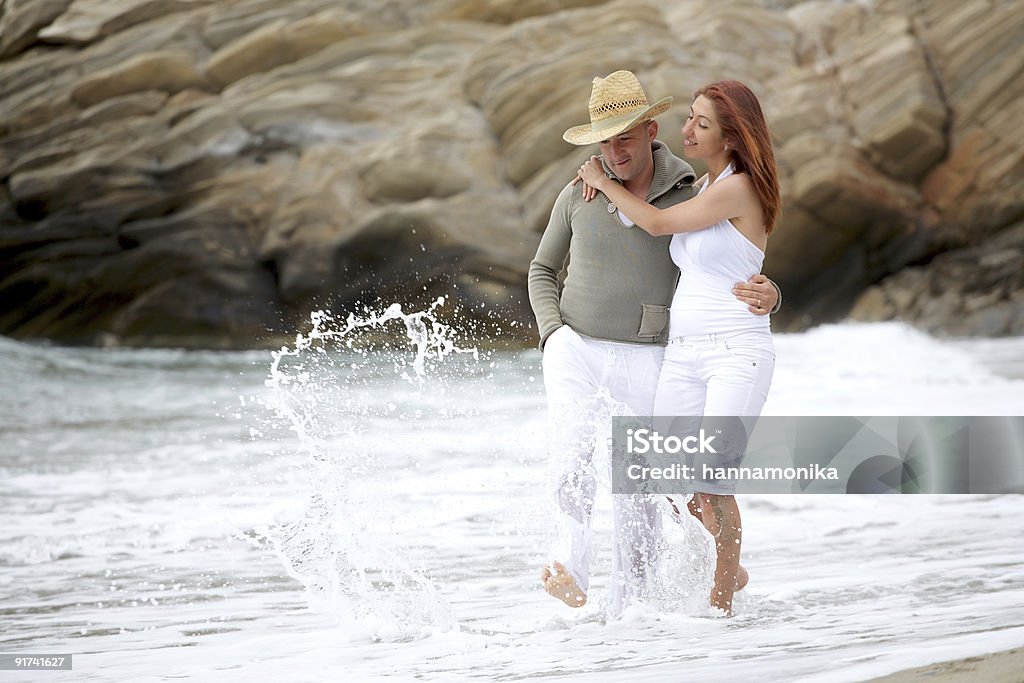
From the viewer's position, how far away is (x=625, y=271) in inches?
144

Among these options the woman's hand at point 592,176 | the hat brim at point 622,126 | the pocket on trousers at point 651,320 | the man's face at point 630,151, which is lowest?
the pocket on trousers at point 651,320

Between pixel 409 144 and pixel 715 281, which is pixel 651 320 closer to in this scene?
pixel 715 281

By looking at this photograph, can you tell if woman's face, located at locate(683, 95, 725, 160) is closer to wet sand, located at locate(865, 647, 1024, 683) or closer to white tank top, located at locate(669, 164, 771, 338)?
white tank top, located at locate(669, 164, 771, 338)

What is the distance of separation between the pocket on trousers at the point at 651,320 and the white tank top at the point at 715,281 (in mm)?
96

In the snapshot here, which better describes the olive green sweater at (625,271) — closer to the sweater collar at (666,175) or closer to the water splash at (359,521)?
the sweater collar at (666,175)

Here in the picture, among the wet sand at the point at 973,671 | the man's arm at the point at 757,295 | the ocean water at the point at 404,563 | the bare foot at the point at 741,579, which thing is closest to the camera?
the wet sand at the point at 973,671

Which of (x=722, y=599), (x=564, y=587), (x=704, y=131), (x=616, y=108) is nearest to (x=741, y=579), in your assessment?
(x=722, y=599)

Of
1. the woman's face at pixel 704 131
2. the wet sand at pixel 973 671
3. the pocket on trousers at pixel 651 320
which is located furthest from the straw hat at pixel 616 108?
the wet sand at pixel 973 671

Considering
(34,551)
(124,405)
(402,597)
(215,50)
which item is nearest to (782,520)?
(402,597)

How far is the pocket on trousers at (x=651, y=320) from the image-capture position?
3633 mm

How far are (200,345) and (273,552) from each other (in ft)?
45.1

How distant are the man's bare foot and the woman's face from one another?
4.41ft

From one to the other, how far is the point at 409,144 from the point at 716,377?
49.0 ft

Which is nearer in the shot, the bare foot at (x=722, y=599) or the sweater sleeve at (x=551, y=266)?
the bare foot at (x=722, y=599)
